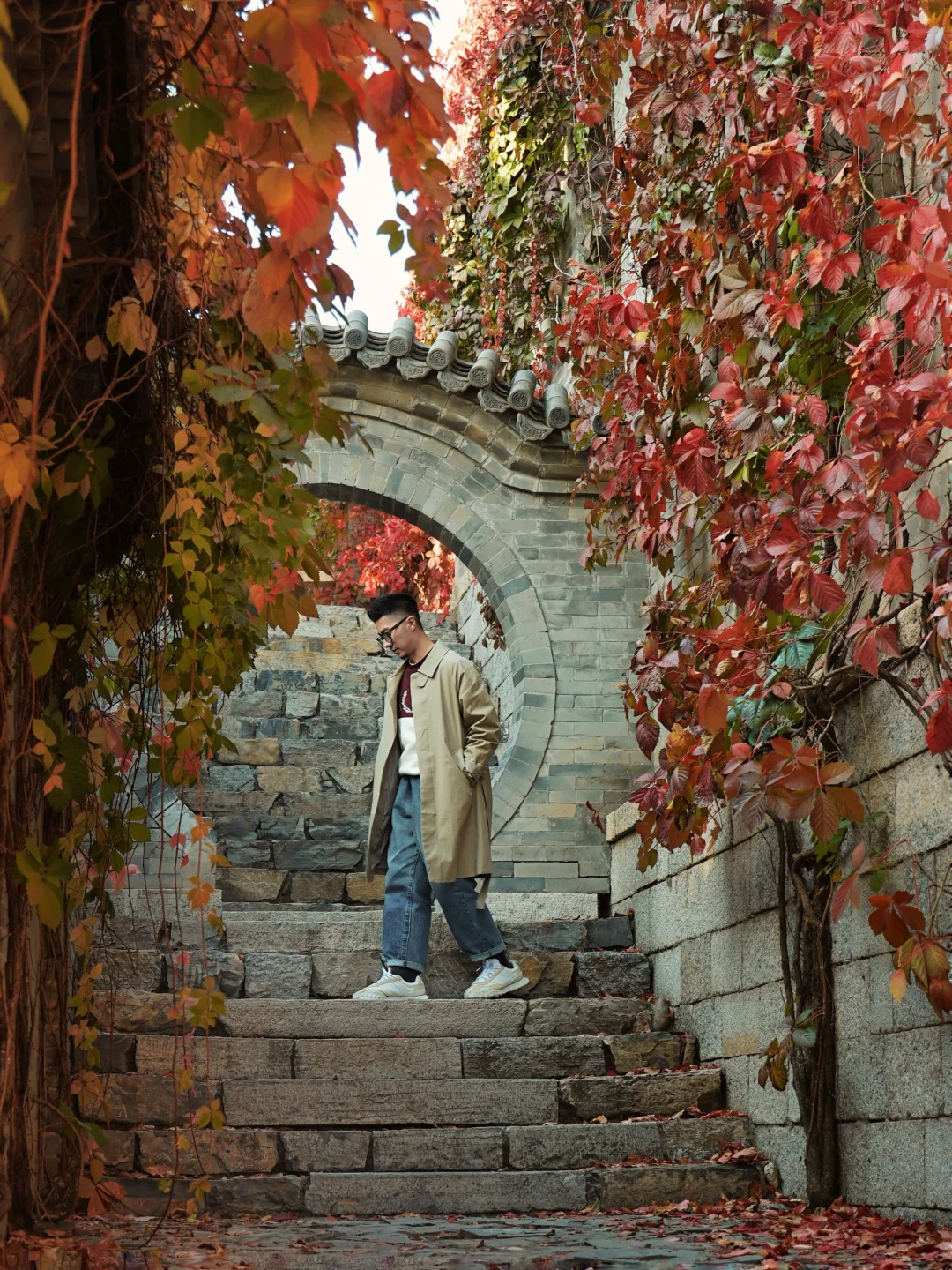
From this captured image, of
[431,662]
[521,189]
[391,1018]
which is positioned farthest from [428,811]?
[521,189]

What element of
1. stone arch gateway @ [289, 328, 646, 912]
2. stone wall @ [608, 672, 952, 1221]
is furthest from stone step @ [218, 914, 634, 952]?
stone arch gateway @ [289, 328, 646, 912]

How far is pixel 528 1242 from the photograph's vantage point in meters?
4.42

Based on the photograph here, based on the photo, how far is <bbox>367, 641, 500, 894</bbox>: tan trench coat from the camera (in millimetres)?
6590

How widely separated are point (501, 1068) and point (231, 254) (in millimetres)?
3691

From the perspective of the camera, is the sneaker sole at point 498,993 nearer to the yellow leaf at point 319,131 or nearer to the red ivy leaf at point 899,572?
the red ivy leaf at point 899,572

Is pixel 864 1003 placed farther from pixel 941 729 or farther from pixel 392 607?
pixel 392 607

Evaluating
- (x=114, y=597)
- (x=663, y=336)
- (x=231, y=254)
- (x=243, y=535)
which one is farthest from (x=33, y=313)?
(x=663, y=336)

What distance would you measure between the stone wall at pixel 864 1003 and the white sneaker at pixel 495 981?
2.51 ft

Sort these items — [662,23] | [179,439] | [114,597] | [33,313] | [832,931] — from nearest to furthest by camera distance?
1. [33,313]
2. [179,439]
3. [114,597]
4. [832,931]
5. [662,23]

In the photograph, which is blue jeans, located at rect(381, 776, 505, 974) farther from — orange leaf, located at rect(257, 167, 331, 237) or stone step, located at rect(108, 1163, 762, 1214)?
orange leaf, located at rect(257, 167, 331, 237)

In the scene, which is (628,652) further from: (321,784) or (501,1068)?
(501,1068)

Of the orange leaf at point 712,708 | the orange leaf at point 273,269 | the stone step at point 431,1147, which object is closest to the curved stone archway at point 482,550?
the stone step at point 431,1147

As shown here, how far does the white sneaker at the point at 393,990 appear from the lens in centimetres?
629

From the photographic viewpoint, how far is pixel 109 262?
127 inches
